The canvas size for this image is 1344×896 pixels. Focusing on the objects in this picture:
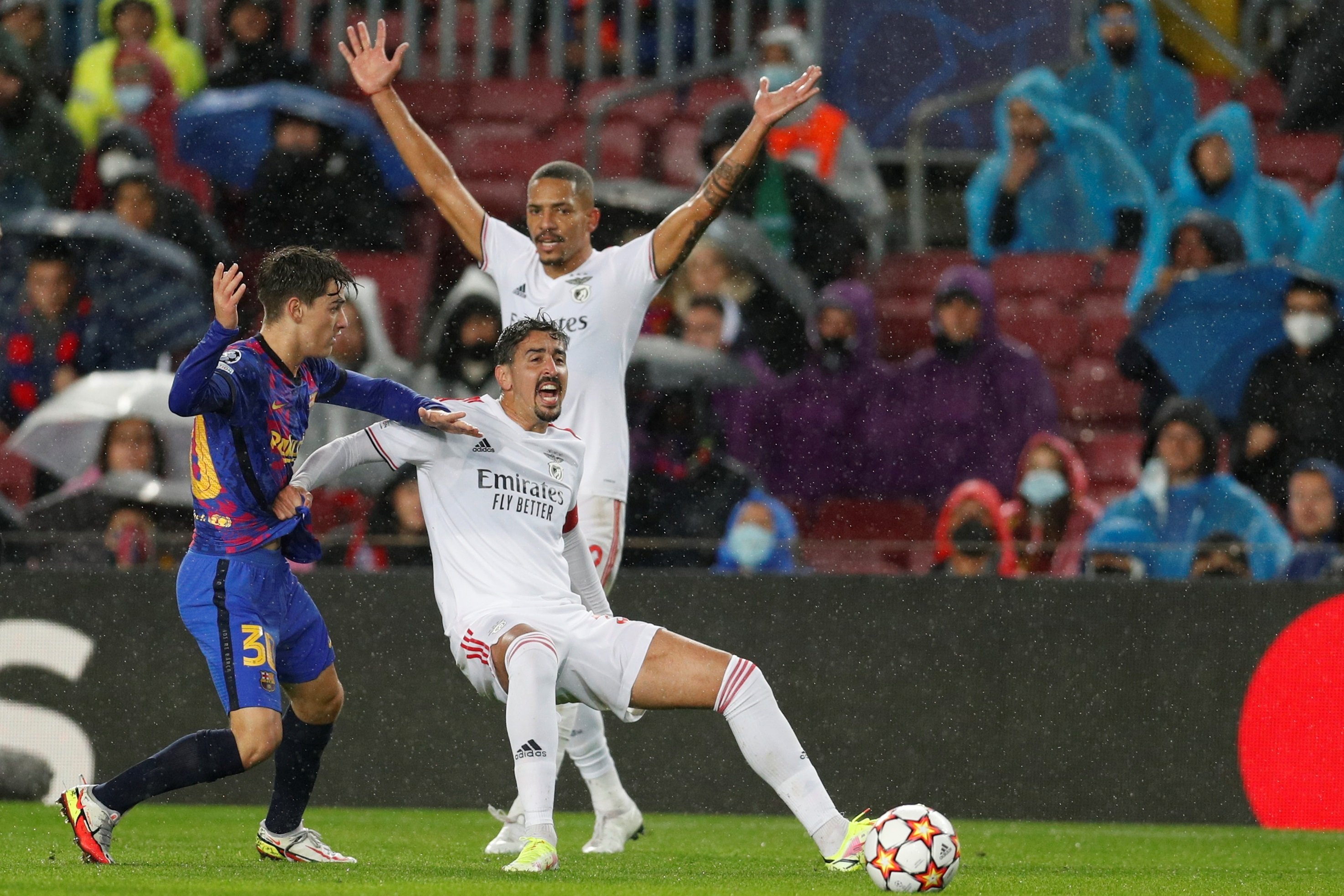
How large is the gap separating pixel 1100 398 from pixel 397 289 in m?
4.37

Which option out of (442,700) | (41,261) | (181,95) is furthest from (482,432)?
(181,95)

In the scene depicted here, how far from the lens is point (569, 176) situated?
6996mm

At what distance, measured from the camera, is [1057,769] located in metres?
8.58

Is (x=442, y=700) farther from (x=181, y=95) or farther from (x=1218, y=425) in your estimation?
(x=181, y=95)

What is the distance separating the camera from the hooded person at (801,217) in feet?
38.4

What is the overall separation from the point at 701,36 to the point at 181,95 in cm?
351

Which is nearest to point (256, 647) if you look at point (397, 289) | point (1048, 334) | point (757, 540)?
point (757, 540)

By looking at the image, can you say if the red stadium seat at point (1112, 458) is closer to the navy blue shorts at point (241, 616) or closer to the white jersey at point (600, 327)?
the white jersey at point (600, 327)

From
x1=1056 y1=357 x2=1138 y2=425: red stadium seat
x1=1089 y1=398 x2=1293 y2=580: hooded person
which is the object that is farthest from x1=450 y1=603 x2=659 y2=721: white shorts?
x1=1056 y1=357 x2=1138 y2=425: red stadium seat

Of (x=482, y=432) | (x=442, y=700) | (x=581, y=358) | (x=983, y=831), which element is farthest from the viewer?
(x=442, y=700)

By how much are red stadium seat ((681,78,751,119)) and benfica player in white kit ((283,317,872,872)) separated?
7.13m

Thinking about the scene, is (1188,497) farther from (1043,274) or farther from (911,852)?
(911,852)

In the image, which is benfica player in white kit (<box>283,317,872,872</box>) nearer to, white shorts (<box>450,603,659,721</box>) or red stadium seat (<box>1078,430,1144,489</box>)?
white shorts (<box>450,603,659,721</box>)

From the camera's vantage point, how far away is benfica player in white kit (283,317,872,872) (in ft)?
18.9
